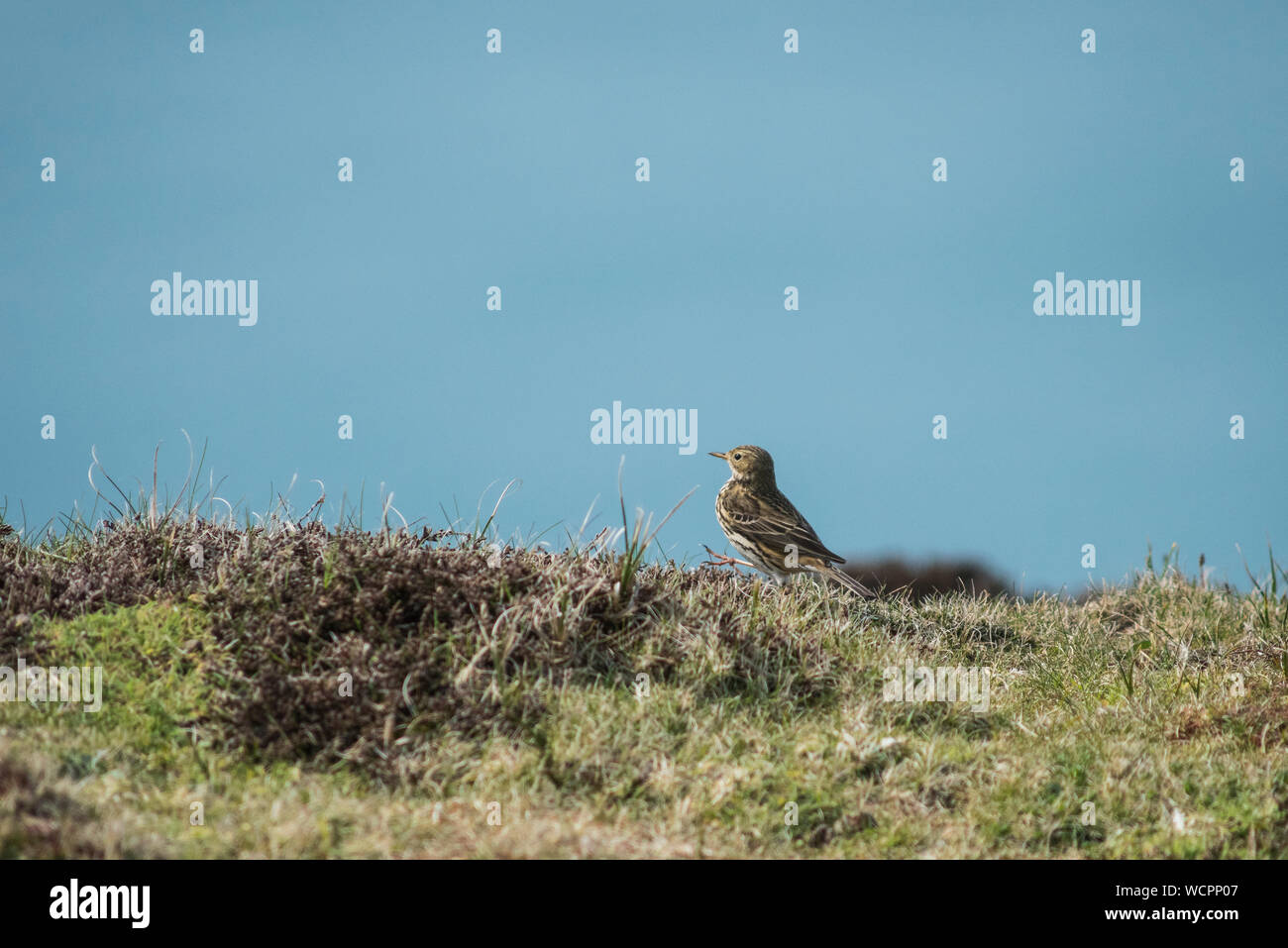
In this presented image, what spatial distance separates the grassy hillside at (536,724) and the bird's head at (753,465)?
7.42 ft

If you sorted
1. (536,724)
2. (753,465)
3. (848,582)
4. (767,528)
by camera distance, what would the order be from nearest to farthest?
(536,724) < (848,582) < (767,528) < (753,465)

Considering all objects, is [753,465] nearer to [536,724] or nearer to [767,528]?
[767,528]

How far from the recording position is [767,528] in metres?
11.4

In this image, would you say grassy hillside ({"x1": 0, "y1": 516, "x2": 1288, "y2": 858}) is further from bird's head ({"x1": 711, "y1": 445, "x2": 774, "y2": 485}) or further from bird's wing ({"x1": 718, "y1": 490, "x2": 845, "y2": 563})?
bird's head ({"x1": 711, "y1": 445, "x2": 774, "y2": 485})

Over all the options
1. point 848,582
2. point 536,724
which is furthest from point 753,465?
point 536,724

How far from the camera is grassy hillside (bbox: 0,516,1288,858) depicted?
6.39m

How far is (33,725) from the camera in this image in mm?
7340

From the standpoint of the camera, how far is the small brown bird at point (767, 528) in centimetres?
1116

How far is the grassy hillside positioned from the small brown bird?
960mm

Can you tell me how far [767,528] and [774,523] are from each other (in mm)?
126

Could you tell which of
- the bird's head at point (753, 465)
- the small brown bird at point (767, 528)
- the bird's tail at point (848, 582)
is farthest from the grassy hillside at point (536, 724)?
the bird's head at point (753, 465)
